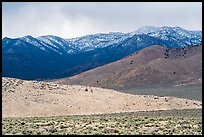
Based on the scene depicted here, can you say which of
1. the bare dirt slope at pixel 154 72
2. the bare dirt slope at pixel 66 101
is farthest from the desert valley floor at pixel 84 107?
the bare dirt slope at pixel 154 72

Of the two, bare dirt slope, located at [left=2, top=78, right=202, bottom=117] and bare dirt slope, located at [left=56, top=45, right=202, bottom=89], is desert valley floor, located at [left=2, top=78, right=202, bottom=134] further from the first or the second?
bare dirt slope, located at [left=56, top=45, right=202, bottom=89]

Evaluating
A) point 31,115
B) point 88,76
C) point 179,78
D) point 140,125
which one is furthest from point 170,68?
point 140,125

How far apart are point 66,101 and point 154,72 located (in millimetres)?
69921

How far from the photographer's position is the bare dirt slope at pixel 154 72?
Result: 111500 millimetres

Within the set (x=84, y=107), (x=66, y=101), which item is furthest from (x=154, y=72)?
(x=84, y=107)

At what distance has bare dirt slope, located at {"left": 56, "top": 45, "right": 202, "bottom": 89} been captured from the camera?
366ft

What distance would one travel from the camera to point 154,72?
11894 cm

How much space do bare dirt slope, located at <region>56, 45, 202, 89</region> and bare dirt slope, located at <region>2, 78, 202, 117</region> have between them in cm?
4944

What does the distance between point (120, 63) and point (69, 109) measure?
10680 cm

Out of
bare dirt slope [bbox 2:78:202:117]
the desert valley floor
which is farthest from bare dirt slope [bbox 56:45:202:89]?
the desert valley floor

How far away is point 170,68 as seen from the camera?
405 ft

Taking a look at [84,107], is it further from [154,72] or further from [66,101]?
[154,72]

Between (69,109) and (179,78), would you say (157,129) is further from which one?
(179,78)

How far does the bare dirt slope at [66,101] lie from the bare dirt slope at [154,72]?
49.4 m
